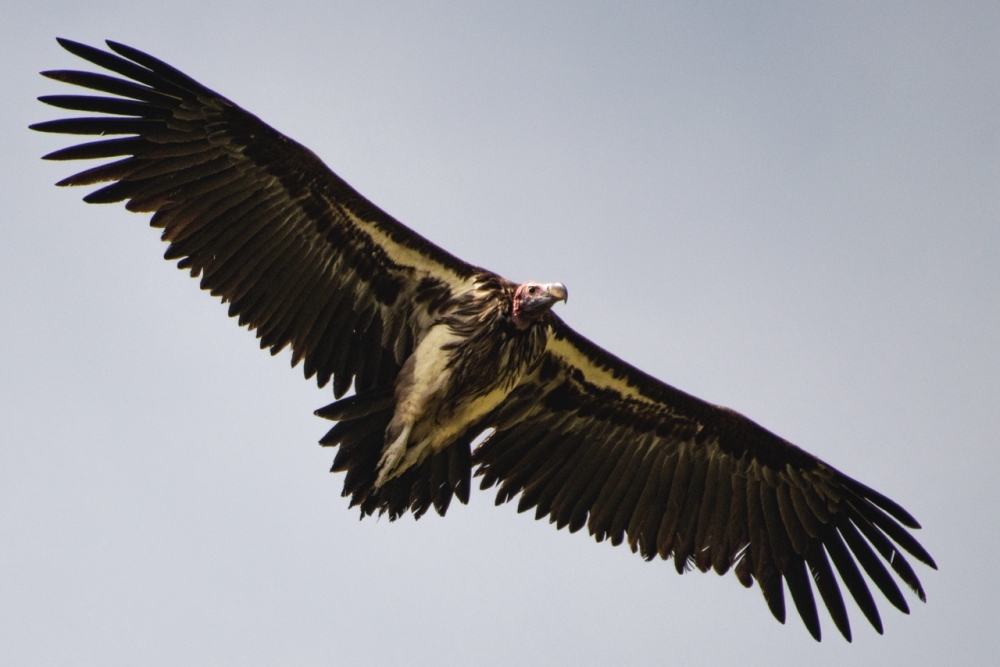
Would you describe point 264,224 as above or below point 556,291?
below

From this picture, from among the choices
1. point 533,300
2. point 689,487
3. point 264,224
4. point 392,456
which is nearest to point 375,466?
point 392,456

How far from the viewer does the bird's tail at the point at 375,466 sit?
13750 mm

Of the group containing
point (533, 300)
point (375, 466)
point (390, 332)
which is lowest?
point (375, 466)

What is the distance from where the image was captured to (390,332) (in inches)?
563

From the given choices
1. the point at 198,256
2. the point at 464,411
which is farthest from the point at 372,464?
the point at 198,256

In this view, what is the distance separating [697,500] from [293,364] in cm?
416

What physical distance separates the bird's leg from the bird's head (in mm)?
1361

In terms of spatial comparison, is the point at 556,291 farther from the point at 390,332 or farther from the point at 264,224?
the point at 264,224

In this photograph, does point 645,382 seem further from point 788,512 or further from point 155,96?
point 155,96

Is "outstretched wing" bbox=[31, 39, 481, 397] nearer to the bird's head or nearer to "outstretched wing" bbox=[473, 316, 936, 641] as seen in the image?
the bird's head

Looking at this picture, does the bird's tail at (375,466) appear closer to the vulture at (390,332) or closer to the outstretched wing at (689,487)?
the vulture at (390,332)

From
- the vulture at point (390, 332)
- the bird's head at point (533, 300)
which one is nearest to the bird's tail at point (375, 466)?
the vulture at point (390, 332)

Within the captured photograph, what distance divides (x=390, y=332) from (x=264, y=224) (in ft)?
4.72

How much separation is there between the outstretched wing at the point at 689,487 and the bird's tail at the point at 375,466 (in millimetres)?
874
